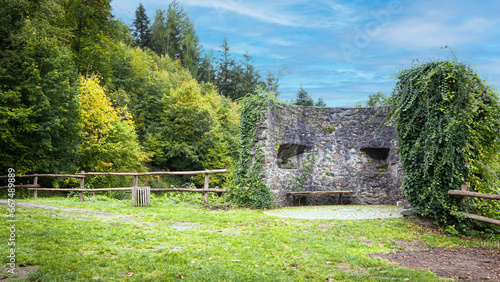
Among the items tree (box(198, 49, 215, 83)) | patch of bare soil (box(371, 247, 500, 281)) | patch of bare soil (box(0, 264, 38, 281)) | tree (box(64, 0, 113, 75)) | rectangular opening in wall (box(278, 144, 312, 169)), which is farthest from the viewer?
tree (box(198, 49, 215, 83))

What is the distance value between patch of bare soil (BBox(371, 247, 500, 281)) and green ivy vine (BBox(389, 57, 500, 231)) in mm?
1355

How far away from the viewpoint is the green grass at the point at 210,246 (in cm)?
342

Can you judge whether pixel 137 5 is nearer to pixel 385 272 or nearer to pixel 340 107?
pixel 340 107

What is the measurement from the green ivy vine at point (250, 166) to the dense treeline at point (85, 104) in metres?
1.53

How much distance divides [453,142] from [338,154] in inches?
177

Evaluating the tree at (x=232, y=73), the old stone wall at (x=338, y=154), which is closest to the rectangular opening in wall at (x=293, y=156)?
the old stone wall at (x=338, y=154)

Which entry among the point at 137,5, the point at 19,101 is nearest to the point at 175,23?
the point at 137,5

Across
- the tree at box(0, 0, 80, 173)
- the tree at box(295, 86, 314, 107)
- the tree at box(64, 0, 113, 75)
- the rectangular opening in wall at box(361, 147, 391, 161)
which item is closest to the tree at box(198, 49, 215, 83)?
the tree at box(295, 86, 314, 107)

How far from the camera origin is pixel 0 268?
10.5ft

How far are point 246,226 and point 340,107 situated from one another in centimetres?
611

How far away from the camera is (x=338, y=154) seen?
408 inches

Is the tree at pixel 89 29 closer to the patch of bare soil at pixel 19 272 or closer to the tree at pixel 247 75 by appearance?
the patch of bare soil at pixel 19 272

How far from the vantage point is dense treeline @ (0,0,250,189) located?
1211 cm

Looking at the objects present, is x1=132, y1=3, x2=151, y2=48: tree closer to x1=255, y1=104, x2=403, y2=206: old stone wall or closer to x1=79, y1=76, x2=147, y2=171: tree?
x1=79, y1=76, x2=147, y2=171: tree
